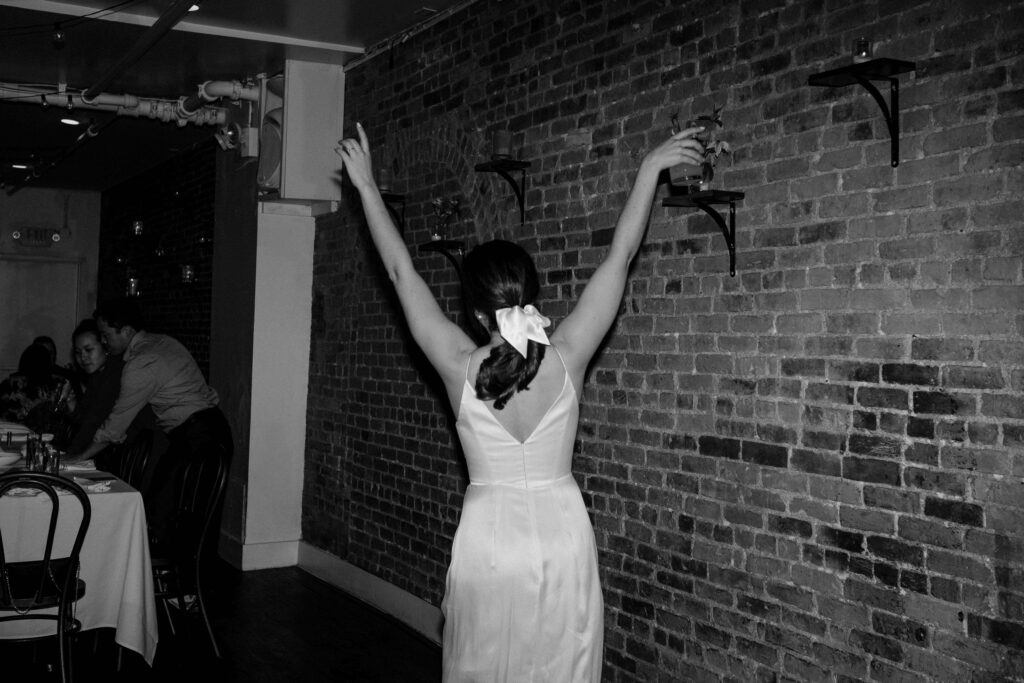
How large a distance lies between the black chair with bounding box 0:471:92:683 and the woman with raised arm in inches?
79.1

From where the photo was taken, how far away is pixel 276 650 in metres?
5.09

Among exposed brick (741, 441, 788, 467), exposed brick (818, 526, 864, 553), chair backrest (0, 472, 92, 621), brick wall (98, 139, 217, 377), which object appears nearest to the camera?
exposed brick (818, 526, 864, 553)

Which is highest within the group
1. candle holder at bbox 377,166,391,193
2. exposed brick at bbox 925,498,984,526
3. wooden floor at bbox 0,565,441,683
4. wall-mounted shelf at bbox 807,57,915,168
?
candle holder at bbox 377,166,391,193

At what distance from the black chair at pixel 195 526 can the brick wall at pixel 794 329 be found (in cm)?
173

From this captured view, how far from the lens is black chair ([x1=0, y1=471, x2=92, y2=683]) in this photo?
374 centimetres

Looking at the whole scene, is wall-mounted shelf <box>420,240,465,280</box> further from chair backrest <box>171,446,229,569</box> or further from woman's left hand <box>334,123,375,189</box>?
woman's left hand <box>334,123,375,189</box>

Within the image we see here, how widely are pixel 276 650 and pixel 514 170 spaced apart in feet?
8.78

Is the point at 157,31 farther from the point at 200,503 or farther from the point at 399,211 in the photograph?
the point at 200,503

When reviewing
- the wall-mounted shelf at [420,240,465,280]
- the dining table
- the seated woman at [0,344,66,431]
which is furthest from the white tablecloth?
the seated woman at [0,344,66,431]

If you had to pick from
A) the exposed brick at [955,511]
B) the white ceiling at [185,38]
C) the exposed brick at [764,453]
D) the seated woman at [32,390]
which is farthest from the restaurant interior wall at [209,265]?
the exposed brick at [955,511]

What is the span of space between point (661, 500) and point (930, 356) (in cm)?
129

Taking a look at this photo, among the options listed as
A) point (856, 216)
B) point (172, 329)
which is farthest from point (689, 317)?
point (172, 329)

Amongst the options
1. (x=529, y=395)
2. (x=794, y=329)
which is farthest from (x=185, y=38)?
(x=529, y=395)

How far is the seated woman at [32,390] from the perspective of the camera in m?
6.95
